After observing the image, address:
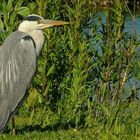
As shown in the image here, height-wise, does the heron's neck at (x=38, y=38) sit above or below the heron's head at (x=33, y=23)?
below

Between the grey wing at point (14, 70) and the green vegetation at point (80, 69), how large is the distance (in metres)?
0.83

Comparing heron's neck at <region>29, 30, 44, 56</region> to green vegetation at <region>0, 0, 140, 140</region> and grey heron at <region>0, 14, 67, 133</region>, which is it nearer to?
grey heron at <region>0, 14, 67, 133</region>

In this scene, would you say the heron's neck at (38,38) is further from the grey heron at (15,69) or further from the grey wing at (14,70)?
the grey wing at (14,70)

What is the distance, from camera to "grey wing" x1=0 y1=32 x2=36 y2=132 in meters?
6.11

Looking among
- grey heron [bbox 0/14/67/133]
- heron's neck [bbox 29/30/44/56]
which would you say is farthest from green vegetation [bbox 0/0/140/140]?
grey heron [bbox 0/14/67/133]

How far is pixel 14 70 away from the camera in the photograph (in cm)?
625

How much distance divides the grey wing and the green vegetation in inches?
32.8

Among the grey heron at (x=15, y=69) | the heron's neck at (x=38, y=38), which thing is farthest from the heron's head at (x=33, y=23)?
the grey heron at (x=15, y=69)

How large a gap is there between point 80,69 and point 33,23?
40.3 inches

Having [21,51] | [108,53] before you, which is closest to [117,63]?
[108,53]

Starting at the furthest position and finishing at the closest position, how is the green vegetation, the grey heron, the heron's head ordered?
1. the green vegetation
2. the heron's head
3. the grey heron

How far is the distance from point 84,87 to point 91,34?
34.3 inches

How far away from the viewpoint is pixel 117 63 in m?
7.62

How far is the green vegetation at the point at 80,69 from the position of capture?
23.7 ft
